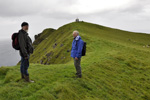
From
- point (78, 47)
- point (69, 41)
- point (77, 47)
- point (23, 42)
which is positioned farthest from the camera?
point (69, 41)

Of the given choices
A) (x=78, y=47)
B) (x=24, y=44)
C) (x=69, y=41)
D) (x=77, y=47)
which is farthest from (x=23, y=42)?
(x=69, y=41)

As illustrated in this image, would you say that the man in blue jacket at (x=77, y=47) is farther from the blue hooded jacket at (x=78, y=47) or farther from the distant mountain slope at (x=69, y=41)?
the distant mountain slope at (x=69, y=41)

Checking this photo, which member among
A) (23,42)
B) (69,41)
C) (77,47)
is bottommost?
(69,41)

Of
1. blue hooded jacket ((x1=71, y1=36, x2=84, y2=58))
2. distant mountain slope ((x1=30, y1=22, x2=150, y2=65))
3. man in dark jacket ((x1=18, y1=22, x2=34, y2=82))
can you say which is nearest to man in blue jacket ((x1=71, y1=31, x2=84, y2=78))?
blue hooded jacket ((x1=71, y1=36, x2=84, y2=58))

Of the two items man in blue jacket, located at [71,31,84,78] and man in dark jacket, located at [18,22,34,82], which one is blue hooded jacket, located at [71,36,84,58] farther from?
man in dark jacket, located at [18,22,34,82]

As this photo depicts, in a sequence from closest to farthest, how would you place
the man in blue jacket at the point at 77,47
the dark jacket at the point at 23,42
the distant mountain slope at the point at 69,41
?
the dark jacket at the point at 23,42 < the man in blue jacket at the point at 77,47 < the distant mountain slope at the point at 69,41

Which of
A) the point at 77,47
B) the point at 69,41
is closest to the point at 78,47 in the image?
the point at 77,47

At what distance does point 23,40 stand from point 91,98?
22.7ft

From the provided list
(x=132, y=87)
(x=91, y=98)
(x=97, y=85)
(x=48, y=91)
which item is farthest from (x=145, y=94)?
(x=48, y=91)

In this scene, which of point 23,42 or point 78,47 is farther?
point 78,47

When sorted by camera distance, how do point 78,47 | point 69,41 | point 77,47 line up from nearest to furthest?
1. point 78,47
2. point 77,47
3. point 69,41

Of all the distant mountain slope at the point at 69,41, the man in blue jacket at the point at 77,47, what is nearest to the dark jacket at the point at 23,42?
the man in blue jacket at the point at 77,47

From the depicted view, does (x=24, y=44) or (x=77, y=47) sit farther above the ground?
(x=24, y=44)

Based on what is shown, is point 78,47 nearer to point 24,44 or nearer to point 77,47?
point 77,47
